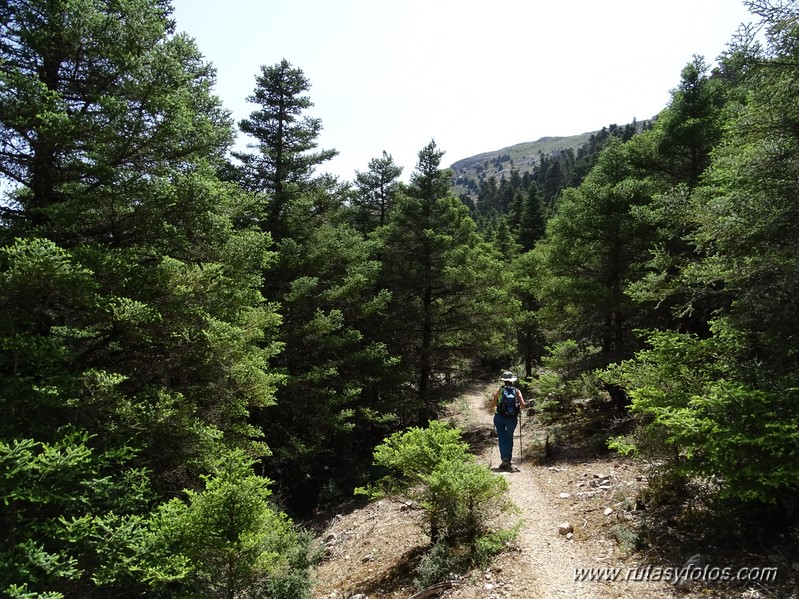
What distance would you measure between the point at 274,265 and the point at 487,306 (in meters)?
8.50

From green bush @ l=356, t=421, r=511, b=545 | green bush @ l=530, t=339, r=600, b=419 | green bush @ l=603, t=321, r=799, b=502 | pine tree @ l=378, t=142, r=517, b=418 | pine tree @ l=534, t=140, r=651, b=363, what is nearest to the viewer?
green bush @ l=603, t=321, r=799, b=502

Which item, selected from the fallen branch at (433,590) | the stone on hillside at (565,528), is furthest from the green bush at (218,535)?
the stone on hillside at (565,528)

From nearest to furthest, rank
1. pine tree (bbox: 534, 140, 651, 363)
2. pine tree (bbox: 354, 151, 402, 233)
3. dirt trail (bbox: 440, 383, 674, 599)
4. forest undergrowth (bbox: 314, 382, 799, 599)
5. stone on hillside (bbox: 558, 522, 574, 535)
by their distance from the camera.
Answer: forest undergrowth (bbox: 314, 382, 799, 599) < dirt trail (bbox: 440, 383, 674, 599) < stone on hillside (bbox: 558, 522, 574, 535) < pine tree (bbox: 534, 140, 651, 363) < pine tree (bbox: 354, 151, 402, 233)

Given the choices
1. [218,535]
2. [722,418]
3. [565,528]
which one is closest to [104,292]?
[218,535]

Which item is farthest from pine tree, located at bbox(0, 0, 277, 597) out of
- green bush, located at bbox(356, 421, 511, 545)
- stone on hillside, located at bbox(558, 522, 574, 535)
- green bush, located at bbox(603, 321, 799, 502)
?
green bush, located at bbox(603, 321, 799, 502)

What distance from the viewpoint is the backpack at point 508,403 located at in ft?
34.4

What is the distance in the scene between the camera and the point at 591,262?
14.3 meters

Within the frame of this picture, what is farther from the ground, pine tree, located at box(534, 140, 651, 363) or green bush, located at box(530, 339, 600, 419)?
pine tree, located at box(534, 140, 651, 363)

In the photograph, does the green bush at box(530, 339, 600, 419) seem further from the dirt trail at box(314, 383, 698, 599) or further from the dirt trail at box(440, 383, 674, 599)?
the dirt trail at box(440, 383, 674, 599)

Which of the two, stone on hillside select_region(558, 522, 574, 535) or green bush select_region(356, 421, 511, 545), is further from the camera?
stone on hillside select_region(558, 522, 574, 535)

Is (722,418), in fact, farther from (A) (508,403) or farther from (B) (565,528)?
(A) (508,403)

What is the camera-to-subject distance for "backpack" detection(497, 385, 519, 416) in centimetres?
1050

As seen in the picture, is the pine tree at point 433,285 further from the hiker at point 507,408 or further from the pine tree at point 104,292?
the pine tree at point 104,292

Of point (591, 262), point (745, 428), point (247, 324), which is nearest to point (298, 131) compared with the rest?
point (247, 324)
